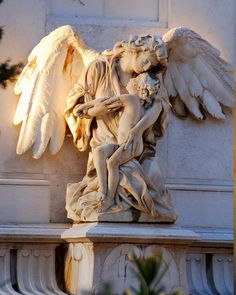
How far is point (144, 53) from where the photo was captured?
732cm

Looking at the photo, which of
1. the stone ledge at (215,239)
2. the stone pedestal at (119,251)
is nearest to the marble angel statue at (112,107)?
the stone pedestal at (119,251)

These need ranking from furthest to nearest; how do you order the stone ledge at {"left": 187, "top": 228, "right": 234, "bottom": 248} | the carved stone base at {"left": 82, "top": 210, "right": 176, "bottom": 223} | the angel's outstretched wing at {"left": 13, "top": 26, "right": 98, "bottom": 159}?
the stone ledge at {"left": 187, "top": 228, "right": 234, "bottom": 248}
the angel's outstretched wing at {"left": 13, "top": 26, "right": 98, "bottom": 159}
the carved stone base at {"left": 82, "top": 210, "right": 176, "bottom": 223}

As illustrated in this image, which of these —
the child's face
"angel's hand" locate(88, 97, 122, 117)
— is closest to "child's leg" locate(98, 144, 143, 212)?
"angel's hand" locate(88, 97, 122, 117)

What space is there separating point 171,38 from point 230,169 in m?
1.34

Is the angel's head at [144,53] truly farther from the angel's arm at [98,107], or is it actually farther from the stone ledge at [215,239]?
the stone ledge at [215,239]

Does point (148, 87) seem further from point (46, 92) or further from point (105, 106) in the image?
point (46, 92)

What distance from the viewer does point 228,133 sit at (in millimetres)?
8227

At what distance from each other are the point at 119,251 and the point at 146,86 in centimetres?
129

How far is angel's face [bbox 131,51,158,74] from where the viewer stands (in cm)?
732

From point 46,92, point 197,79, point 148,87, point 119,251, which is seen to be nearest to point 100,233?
point 119,251

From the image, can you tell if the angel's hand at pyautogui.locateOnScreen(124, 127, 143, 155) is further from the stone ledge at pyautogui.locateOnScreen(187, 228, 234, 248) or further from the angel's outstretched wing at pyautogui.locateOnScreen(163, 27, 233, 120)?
the stone ledge at pyautogui.locateOnScreen(187, 228, 234, 248)

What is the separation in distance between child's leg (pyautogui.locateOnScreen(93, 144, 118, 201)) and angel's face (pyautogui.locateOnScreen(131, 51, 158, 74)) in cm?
65

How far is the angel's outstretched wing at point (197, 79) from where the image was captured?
25.8 ft

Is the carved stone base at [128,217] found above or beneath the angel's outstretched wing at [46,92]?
beneath
